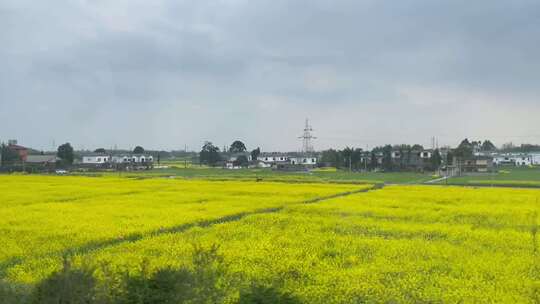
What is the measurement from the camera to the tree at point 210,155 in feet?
393

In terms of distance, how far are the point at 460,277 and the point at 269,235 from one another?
21.5 ft

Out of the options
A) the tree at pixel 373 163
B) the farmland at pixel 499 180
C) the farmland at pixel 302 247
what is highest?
the tree at pixel 373 163

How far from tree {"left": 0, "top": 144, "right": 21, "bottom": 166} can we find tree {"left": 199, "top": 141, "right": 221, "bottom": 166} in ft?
133

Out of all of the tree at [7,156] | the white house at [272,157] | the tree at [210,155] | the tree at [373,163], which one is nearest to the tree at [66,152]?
the tree at [7,156]

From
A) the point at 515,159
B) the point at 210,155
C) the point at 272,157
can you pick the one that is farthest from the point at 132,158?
the point at 515,159

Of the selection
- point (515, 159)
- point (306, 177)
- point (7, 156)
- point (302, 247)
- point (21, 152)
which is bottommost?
point (302, 247)

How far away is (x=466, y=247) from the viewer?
13.6 meters

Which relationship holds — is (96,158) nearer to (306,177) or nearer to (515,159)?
(306,177)

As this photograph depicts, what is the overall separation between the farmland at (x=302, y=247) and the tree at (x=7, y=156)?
250 feet

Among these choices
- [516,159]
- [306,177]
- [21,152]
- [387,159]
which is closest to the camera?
→ [306,177]

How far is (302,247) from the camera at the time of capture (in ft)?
44.1

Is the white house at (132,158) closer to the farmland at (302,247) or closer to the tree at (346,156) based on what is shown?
the tree at (346,156)

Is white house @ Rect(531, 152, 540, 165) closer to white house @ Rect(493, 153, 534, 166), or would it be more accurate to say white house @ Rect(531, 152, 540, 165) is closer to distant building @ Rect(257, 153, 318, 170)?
white house @ Rect(493, 153, 534, 166)

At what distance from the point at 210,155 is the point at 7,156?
42.8 meters
